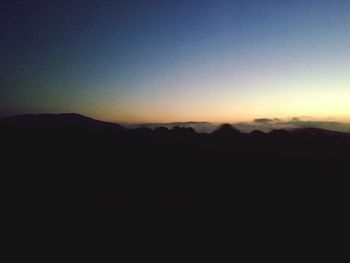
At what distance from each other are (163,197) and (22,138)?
49.3 feet

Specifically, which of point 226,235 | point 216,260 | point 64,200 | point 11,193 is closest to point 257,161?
point 226,235

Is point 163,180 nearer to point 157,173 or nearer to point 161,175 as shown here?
point 161,175

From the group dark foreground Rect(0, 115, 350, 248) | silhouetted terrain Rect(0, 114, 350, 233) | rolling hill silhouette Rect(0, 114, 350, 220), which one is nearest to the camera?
dark foreground Rect(0, 115, 350, 248)

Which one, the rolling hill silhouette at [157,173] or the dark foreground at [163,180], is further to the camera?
the rolling hill silhouette at [157,173]

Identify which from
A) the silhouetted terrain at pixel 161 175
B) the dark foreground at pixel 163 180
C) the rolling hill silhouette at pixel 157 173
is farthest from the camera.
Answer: the rolling hill silhouette at pixel 157 173

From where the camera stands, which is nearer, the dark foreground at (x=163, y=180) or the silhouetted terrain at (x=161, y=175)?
the dark foreground at (x=163, y=180)

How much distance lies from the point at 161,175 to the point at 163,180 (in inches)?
29.3

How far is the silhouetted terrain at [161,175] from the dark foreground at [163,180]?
0.16 feet

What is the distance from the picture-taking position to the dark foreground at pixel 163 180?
13.5 meters

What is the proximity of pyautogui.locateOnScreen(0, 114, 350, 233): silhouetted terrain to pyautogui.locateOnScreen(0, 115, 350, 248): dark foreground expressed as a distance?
0.16 feet

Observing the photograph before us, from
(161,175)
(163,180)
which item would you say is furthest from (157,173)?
(163,180)

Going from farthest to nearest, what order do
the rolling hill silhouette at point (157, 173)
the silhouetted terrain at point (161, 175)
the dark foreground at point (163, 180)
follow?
the rolling hill silhouette at point (157, 173), the silhouetted terrain at point (161, 175), the dark foreground at point (163, 180)

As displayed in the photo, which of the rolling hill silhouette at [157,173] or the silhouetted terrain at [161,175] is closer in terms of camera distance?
the silhouetted terrain at [161,175]

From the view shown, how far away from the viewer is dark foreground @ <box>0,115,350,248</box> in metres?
13.5
